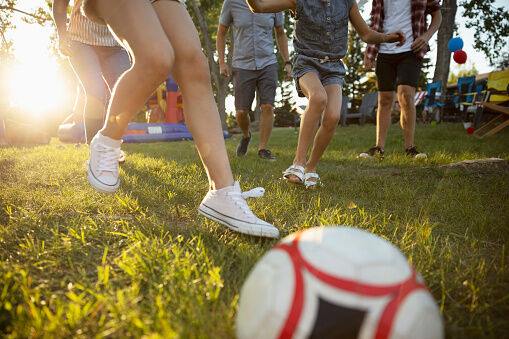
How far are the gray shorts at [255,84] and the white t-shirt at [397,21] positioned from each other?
1770 mm

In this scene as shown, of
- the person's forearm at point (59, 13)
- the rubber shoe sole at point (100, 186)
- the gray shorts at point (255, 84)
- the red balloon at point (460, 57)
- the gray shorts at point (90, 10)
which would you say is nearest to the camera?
the gray shorts at point (90, 10)

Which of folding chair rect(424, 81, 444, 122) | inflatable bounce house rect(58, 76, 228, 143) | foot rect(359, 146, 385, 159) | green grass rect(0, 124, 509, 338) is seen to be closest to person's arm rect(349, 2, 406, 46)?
green grass rect(0, 124, 509, 338)

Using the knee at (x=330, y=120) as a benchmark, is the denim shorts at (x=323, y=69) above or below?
above

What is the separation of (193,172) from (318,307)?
288cm

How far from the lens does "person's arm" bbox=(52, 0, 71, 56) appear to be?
9.09 feet

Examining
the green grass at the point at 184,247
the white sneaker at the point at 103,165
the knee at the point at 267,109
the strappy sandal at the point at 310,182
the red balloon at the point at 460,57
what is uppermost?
the red balloon at the point at 460,57

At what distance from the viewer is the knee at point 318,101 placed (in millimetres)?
2852

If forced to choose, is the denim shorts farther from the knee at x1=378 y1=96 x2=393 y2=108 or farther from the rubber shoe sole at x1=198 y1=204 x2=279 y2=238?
the rubber shoe sole at x1=198 y1=204 x2=279 y2=238

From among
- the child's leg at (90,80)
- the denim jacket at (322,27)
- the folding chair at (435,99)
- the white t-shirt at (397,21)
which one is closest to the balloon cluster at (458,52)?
the white t-shirt at (397,21)

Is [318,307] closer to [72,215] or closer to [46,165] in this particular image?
[72,215]

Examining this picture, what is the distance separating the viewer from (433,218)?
2111 millimetres

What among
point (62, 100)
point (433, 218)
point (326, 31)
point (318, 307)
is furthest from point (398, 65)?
point (62, 100)

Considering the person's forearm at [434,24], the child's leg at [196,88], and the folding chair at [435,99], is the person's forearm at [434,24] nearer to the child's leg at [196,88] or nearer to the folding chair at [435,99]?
the child's leg at [196,88]

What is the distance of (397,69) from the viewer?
438 centimetres
